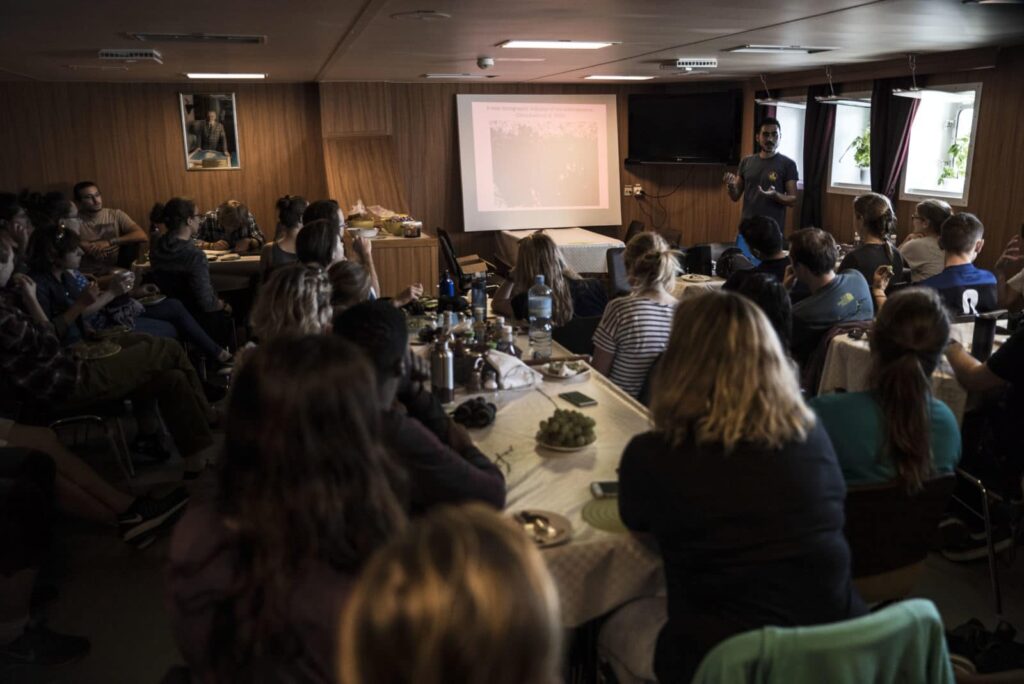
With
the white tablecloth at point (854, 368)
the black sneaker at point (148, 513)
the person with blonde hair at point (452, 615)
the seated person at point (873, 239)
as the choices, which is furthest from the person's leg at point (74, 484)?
the seated person at point (873, 239)

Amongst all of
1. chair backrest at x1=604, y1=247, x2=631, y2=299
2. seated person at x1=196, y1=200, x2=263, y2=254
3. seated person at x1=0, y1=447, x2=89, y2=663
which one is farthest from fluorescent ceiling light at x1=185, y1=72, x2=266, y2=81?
seated person at x1=0, y1=447, x2=89, y2=663

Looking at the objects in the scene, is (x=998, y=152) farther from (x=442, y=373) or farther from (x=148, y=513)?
(x=148, y=513)

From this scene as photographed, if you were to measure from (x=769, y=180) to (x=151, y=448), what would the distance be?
5808 mm

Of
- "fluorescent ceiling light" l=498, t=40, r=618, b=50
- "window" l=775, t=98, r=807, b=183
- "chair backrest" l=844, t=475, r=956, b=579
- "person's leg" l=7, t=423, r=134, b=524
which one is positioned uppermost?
"fluorescent ceiling light" l=498, t=40, r=618, b=50

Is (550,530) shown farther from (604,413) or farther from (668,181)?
(668,181)

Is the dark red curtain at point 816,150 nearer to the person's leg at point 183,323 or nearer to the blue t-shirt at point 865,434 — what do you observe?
the person's leg at point 183,323

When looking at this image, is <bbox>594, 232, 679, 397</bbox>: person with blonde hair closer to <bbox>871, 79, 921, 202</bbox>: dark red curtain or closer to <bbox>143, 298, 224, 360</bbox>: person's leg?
<bbox>143, 298, 224, 360</bbox>: person's leg

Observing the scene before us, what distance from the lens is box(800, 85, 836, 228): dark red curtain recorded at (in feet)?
24.7

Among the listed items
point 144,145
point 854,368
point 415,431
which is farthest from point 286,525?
point 144,145

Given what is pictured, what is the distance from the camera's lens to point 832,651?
1320 mm

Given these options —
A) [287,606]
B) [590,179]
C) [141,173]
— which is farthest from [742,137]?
[287,606]

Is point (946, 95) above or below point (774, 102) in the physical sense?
below

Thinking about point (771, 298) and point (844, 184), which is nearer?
point (771, 298)

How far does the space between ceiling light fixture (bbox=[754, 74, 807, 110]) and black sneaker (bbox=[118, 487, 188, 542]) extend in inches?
269
